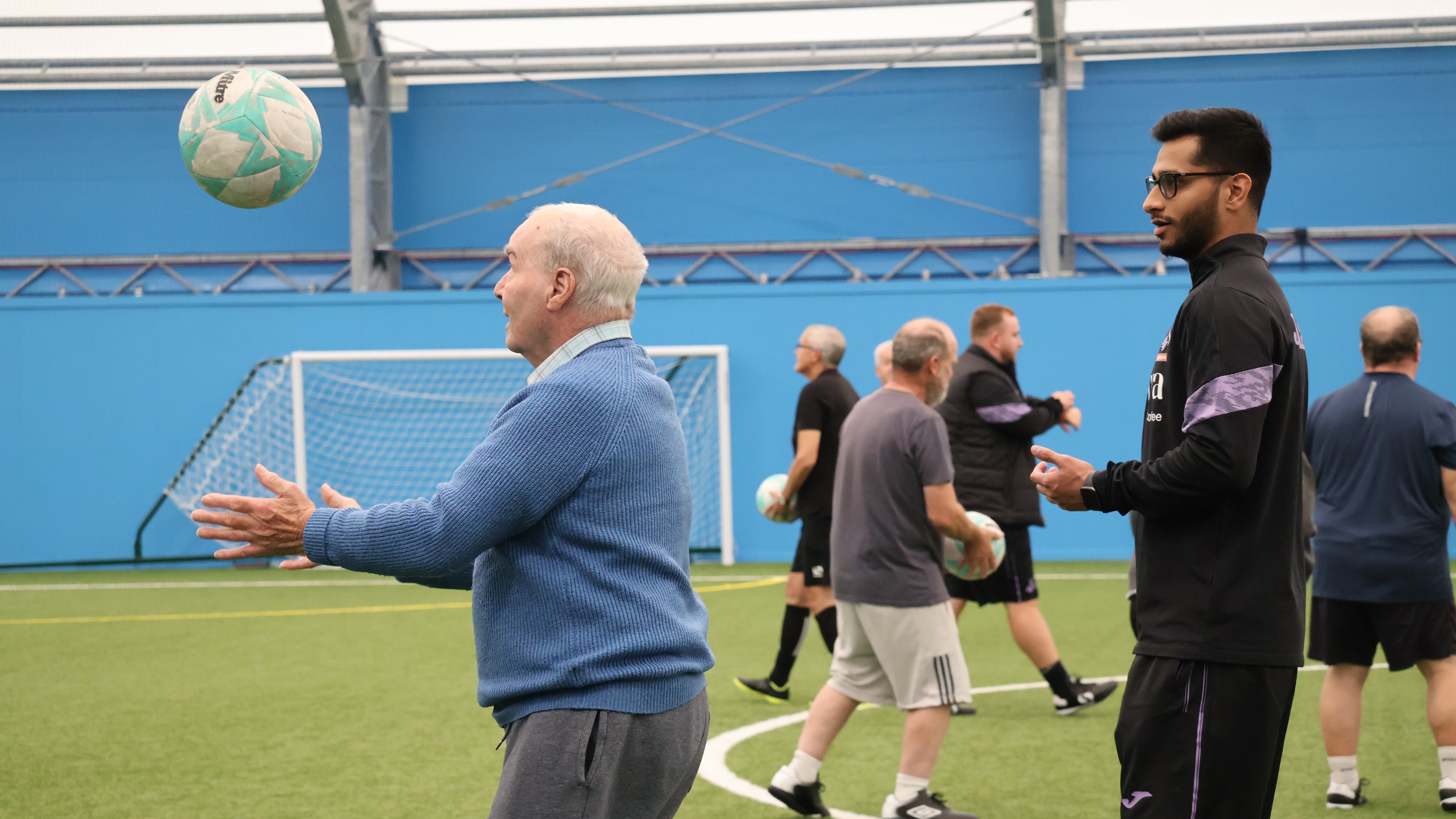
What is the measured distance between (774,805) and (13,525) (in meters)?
11.1

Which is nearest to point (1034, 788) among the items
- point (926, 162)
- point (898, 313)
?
point (898, 313)

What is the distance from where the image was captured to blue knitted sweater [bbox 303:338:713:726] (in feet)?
6.77

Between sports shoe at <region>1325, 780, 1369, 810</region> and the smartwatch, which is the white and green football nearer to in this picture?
the smartwatch

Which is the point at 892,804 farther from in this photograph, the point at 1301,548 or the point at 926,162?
the point at 926,162

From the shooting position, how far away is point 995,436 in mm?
6066

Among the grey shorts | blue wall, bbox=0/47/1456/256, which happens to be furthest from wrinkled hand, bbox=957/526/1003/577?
blue wall, bbox=0/47/1456/256

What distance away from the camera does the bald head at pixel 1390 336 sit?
14.7 ft

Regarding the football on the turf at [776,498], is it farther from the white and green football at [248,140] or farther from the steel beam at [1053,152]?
the steel beam at [1053,152]

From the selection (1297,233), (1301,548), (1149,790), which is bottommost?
(1149,790)

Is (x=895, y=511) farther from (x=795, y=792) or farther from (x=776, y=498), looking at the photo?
(x=776, y=498)

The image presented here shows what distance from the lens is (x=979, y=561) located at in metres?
4.82

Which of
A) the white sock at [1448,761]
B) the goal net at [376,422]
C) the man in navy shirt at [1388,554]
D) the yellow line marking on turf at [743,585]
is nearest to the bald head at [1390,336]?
the man in navy shirt at [1388,554]

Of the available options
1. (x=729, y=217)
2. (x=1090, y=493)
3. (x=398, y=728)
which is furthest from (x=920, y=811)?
(x=729, y=217)

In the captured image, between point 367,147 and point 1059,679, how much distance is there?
1108cm
